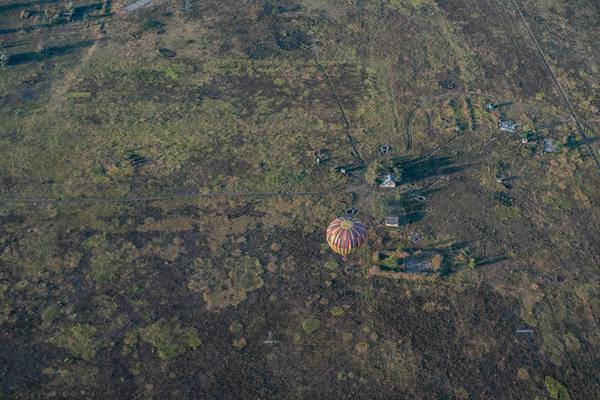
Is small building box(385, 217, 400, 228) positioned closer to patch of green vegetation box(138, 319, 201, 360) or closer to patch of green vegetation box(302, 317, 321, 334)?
patch of green vegetation box(302, 317, 321, 334)

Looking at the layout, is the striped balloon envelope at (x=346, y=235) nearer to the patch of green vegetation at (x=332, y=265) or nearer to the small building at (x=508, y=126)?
the patch of green vegetation at (x=332, y=265)

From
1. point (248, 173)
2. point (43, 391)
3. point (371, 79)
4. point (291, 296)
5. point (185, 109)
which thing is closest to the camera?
point (43, 391)

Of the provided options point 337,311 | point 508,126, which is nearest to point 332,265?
point 337,311

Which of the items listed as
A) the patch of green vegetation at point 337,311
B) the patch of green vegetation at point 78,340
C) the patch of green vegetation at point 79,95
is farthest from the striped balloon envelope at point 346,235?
the patch of green vegetation at point 79,95

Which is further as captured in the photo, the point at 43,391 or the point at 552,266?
the point at 552,266

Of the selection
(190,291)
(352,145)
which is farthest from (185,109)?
(190,291)

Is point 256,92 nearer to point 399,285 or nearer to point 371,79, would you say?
point 371,79

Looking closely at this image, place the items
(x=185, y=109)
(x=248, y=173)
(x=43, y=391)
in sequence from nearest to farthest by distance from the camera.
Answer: (x=43, y=391) → (x=248, y=173) → (x=185, y=109)

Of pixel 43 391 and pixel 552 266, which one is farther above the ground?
pixel 43 391
